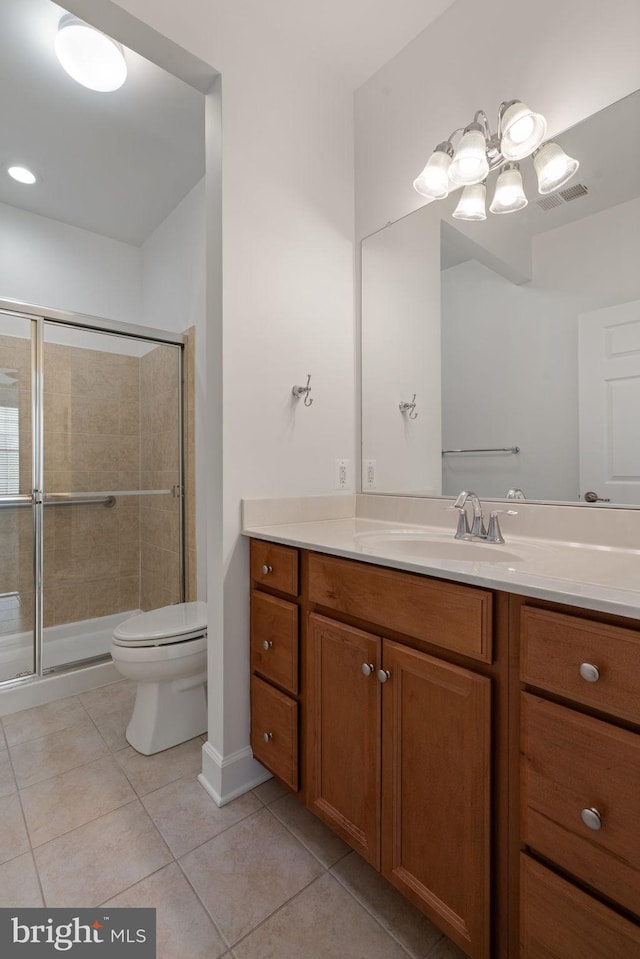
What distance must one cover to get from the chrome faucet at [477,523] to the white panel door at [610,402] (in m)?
0.25

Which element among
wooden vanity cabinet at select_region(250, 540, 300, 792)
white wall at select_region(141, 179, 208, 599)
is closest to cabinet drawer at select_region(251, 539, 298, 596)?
wooden vanity cabinet at select_region(250, 540, 300, 792)

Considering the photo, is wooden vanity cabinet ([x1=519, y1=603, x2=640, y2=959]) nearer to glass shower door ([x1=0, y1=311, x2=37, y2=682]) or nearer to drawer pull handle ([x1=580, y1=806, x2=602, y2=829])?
drawer pull handle ([x1=580, y1=806, x2=602, y2=829])

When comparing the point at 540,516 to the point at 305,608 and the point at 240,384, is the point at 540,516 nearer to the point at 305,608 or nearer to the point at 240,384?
the point at 305,608

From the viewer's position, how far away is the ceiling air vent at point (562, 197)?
1.21 metres

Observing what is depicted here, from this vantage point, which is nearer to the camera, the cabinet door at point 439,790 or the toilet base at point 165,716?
the cabinet door at point 439,790

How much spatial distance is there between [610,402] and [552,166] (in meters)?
0.68

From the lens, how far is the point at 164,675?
1.66 meters

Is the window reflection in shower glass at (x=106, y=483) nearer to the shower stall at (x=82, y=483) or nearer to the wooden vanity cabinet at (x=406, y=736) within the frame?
the shower stall at (x=82, y=483)

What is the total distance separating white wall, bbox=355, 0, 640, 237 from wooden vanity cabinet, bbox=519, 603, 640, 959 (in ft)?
4.52

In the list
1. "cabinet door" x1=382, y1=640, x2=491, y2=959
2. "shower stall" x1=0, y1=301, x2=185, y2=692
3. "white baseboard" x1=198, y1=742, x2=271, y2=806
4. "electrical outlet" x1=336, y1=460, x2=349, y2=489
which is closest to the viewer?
"cabinet door" x1=382, y1=640, x2=491, y2=959

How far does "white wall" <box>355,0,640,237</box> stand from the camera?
1138 millimetres

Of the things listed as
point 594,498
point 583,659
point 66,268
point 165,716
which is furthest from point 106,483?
point 583,659

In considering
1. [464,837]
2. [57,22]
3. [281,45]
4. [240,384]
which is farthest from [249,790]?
[57,22]

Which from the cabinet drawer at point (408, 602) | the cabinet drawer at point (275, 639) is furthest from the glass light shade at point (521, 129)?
the cabinet drawer at point (275, 639)
